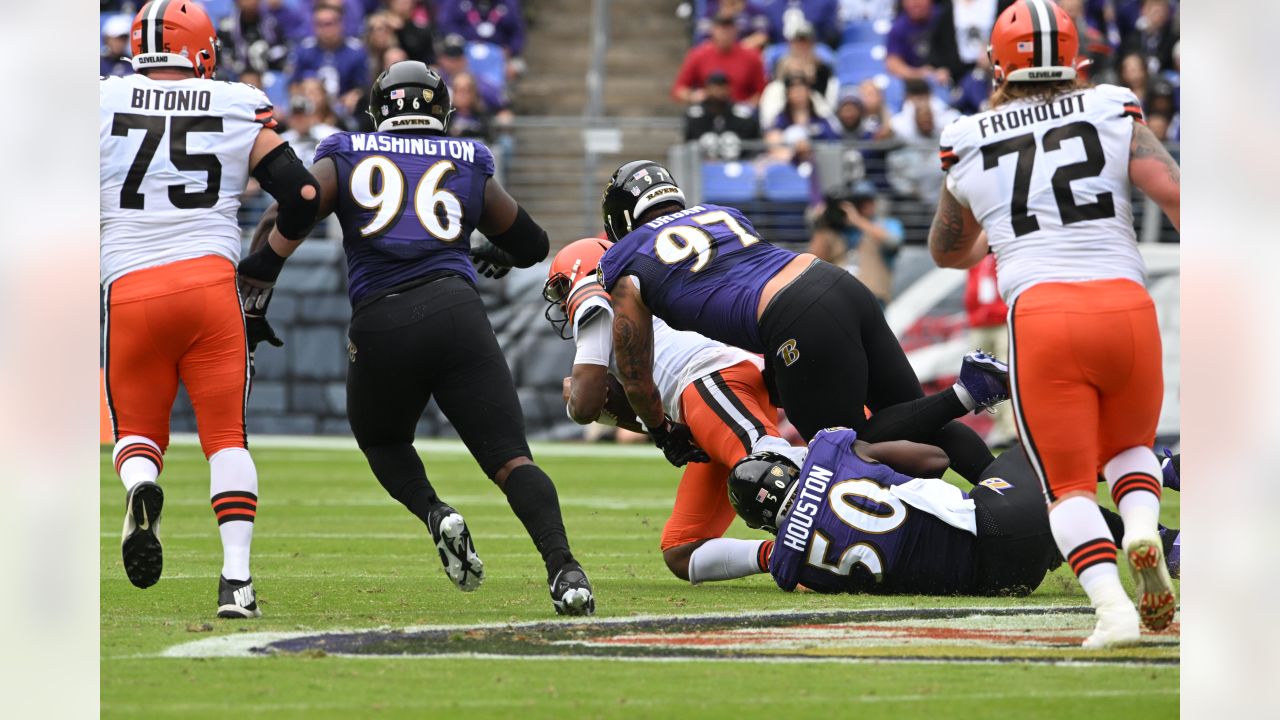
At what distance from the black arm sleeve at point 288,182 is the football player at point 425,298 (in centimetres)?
8

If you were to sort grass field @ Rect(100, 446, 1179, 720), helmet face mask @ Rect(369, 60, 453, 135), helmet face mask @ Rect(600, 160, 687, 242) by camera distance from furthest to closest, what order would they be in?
helmet face mask @ Rect(600, 160, 687, 242), helmet face mask @ Rect(369, 60, 453, 135), grass field @ Rect(100, 446, 1179, 720)

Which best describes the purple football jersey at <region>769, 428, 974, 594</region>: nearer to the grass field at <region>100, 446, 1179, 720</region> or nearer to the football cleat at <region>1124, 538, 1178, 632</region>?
the grass field at <region>100, 446, 1179, 720</region>

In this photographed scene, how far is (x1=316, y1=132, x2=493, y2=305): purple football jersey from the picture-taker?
5949 millimetres

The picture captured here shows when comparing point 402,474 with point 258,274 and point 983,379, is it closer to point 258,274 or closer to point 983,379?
point 258,274

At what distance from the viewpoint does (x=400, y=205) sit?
19.5ft

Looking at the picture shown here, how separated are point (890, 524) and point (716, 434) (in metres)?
0.94

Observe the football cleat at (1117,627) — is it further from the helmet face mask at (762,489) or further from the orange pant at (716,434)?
the orange pant at (716,434)

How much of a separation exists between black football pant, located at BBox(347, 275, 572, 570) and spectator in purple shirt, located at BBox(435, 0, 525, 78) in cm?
1260

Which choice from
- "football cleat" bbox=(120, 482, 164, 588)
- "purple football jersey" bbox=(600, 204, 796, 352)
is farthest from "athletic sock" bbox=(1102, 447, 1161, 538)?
"football cleat" bbox=(120, 482, 164, 588)

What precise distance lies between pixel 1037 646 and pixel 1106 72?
11543mm

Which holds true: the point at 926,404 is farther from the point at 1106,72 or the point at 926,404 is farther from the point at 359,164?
the point at 1106,72

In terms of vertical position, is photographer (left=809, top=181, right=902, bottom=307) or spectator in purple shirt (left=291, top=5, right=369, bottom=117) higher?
spectator in purple shirt (left=291, top=5, right=369, bottom=117)

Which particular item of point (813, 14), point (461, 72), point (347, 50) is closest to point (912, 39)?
point (813, 14)
